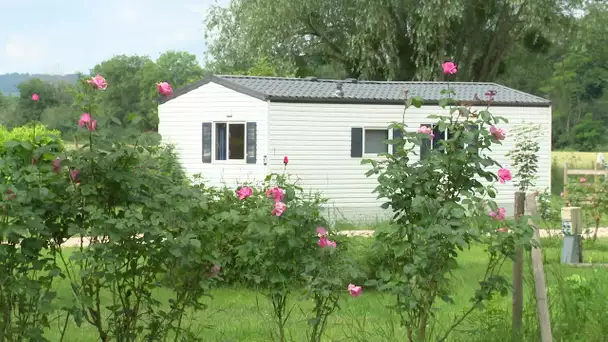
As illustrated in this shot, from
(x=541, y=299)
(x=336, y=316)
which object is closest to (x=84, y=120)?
(x=541, y=299)

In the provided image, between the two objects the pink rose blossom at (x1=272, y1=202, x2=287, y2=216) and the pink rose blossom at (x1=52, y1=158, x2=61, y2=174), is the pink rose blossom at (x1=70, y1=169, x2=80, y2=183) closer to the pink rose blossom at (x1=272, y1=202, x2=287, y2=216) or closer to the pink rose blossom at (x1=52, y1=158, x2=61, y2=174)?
the pink rose blossom at (x1=52, y1=158, x2=61, y2=174)

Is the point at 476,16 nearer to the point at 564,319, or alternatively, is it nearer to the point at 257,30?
the point at 257,30

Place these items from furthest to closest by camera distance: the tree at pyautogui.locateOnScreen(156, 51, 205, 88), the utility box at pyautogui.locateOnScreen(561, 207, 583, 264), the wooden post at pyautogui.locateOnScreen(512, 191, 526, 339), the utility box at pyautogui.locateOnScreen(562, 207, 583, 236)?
1. the tree at pyautogui.locateOnScreen(156, 51, 205, 88)
2. the utility box at pyautogui.locateOnScreen(562, 207, 583, 236)
3. the utility box at pyautogui.locateOnScreen(561, 207, 583, 264)
4. the wooden post at pyautogui.locateOnScreen(512, 191, 526, 339)

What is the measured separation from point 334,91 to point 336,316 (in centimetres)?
1049

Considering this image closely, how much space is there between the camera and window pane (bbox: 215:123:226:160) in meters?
17.6

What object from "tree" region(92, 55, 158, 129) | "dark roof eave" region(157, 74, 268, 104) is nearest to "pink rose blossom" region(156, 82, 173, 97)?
"dark roof eave" region(157, 74, 268, 104)

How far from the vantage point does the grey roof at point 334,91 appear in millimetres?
16562

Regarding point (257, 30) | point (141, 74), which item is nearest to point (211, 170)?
point (257, 30)

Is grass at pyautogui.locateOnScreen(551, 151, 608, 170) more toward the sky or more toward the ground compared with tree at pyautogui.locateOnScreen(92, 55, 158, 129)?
more toward the ground

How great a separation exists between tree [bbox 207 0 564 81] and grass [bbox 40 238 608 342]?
51.9ft

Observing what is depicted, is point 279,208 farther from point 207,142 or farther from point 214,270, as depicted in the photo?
point 207,142

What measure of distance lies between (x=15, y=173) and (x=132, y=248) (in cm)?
54

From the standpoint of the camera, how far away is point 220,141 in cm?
1766

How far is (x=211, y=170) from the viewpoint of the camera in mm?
17688
